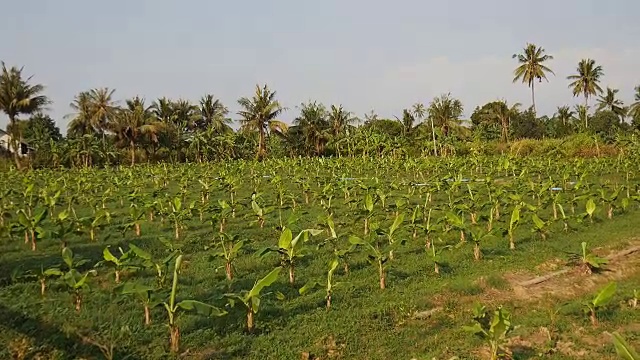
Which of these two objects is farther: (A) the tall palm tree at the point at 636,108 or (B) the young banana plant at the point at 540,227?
(A) the tall palm tree at the point at 636,108

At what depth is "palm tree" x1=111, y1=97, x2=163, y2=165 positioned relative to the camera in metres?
38.9

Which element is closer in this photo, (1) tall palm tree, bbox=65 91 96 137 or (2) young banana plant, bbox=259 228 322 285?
(2) young banana plant, bbox=259 228 322 285

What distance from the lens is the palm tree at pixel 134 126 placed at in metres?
38.9

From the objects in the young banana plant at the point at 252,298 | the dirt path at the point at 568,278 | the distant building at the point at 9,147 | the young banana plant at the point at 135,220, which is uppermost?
the distant building at the point at 9,147

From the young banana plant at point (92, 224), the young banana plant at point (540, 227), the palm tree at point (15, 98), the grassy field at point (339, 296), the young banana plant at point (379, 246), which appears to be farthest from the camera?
the palm tree at point (15, 98)

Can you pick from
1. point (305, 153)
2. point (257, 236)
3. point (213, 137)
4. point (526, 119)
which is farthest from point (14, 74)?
point (526, 119)

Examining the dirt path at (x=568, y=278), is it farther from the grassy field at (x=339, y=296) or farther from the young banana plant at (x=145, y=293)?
the young banana plant at (x=145, y=293)

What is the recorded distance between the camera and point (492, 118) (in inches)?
2227

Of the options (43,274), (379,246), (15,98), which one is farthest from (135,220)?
(15,98)

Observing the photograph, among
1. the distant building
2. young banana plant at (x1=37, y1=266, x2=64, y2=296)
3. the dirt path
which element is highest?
the distant building

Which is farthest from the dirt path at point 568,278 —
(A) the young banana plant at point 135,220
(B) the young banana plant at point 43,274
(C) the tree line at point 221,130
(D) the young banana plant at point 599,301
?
(C) the tree line at point 221,130

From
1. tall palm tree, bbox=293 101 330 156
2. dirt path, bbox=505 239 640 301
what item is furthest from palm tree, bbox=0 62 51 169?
dirt path, bbox=505 239 640 301

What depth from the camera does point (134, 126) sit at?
38938 millimetres

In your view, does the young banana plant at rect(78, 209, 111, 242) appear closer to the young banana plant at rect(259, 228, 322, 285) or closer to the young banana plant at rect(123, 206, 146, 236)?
the young banana plant at rect(123, 206, 146, 236)
